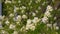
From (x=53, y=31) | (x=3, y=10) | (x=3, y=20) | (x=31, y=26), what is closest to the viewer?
(x=31, y=26)

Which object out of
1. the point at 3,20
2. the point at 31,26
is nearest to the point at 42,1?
the point at 3,20

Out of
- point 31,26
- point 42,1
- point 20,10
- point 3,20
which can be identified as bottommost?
point 31,26

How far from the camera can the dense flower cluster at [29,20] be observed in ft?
6.61

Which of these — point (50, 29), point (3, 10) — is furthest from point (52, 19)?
point (3, 10)

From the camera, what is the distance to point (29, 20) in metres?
2.06

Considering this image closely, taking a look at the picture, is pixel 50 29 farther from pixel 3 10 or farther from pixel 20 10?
pixel 3 10

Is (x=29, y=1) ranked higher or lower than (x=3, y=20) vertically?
higher

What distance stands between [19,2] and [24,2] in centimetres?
12

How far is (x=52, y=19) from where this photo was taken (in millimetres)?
2432

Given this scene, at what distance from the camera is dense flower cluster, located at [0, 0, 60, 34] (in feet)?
6.61

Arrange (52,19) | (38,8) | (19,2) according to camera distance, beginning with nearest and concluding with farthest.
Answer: (52,19) → (38,8) → (19,2)

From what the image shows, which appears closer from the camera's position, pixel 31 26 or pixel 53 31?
pixel 31 26

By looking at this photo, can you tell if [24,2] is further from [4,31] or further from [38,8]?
[4,31]

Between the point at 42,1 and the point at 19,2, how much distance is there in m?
0.35
